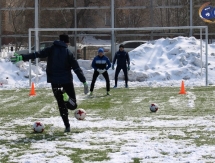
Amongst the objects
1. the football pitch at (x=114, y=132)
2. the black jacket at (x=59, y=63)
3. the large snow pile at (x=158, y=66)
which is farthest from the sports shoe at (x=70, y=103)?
the large snow pile at (x=158, y=66)

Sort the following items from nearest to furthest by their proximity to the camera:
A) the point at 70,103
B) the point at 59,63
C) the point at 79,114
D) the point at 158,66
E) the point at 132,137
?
the point at 132,137, the point at 59,63, the point at 70,103, the point at 79,114, the point at 158,66

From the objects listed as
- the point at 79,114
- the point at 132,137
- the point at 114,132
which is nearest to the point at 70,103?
the point at 114,132

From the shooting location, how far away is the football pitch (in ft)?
26.4

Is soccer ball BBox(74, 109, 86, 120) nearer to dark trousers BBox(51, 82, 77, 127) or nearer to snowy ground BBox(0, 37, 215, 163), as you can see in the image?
snowy ground BBox(0, 37, 215, 163)

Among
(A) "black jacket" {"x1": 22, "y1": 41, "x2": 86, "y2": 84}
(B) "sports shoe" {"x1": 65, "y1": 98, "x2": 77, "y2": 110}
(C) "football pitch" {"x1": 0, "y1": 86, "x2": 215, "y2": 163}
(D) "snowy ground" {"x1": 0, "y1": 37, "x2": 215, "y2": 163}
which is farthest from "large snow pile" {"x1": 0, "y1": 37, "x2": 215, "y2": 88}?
(A) "black jacket" {"x1": 22, "y1": 41, "x2": 86, "y2": 84}

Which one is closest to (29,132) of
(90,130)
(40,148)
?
(90,130)

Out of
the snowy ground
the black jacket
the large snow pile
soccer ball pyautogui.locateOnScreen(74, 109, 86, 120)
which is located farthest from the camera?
the large snow pile

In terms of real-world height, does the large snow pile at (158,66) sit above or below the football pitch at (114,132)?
above

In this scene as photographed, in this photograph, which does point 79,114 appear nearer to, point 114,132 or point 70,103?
point 70,103

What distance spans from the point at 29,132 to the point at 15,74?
1838cm

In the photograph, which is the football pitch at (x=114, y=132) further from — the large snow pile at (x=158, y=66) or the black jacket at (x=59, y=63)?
the large snow pile at (x=158, y=66)

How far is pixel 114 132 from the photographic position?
10.4 metres

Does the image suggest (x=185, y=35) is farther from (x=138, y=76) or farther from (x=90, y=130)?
(x=90, y=130)

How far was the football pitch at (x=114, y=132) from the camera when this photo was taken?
26.4ft
